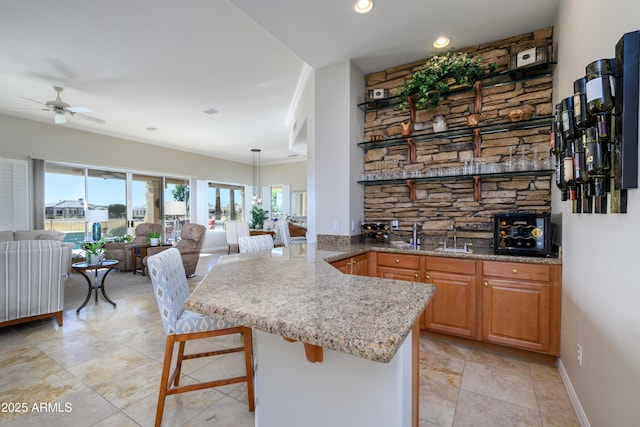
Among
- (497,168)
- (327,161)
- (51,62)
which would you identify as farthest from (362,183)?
(51,62)

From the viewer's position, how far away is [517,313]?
2324 mm

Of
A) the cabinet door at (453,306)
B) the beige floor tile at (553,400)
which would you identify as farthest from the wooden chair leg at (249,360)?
the beige floor tile at (553,400)

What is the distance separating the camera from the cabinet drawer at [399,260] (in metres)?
2.72

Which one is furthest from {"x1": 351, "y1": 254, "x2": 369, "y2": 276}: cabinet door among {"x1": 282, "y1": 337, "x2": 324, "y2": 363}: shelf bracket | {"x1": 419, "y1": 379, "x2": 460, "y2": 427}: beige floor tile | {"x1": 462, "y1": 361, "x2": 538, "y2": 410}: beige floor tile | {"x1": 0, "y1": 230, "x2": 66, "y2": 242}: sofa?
{"x1": 0, "y1": 230, "x2": 66, "y2": 242}: sofa

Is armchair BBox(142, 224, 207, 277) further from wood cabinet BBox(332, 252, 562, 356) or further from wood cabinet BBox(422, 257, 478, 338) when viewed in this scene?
wood cabinet BBox(422, 257, 478, 338)

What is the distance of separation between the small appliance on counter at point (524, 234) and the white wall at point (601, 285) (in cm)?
17

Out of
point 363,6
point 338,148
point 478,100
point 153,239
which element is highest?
point 363,6

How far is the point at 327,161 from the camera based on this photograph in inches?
130

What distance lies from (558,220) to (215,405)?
306 cm

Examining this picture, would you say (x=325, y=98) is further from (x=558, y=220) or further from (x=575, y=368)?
(x=575, y=368)

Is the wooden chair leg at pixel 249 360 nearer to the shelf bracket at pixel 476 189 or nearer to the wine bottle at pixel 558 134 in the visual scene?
the wine bottle at pixel 558 134

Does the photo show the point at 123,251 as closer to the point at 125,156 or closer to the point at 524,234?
the point at 125,156

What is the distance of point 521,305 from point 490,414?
96 centimetres

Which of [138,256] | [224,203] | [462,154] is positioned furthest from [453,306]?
[224,203]
